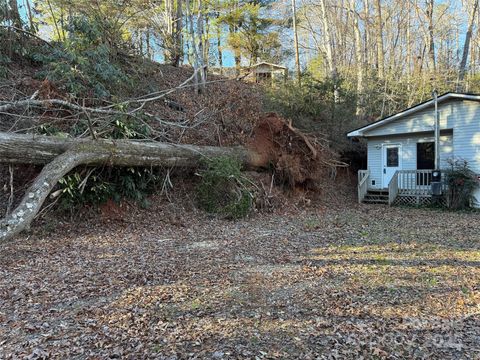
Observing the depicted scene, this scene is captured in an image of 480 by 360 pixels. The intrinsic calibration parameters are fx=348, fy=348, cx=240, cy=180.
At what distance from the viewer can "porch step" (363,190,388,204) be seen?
45.8 ft

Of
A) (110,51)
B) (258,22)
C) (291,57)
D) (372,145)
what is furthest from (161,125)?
(291,57)

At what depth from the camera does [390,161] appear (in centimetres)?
1512

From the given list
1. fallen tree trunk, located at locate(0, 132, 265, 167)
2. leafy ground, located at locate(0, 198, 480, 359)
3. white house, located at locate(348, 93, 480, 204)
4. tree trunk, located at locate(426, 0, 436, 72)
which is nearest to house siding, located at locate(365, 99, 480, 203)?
white house, located at locate(348, 93, 480, 204)

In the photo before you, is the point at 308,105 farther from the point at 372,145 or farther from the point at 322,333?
the point at 322,333

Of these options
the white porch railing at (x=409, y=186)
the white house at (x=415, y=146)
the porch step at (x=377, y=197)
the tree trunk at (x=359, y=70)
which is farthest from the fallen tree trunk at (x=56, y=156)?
the tree trunk at (x=359, y=70)

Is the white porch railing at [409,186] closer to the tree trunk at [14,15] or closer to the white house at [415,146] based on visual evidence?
the white house at [415,146]

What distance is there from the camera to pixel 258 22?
80.1ft

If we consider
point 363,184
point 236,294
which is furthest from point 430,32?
point 236,294

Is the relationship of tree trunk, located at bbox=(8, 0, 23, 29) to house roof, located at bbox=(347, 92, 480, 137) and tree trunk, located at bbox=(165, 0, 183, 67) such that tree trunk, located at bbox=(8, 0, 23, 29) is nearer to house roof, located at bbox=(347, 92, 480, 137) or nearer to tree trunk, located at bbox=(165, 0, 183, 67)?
tree trunk, located at bbox=(165, 0, 183, 67)

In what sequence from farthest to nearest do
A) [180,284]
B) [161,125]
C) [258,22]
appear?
[258,22]
[161,125]
[180,284]

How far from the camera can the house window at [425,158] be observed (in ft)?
44.9

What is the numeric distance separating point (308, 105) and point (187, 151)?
749cm

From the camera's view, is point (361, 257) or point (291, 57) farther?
point (291, 57)

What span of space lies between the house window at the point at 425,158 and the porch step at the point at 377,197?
1349 millimetres
